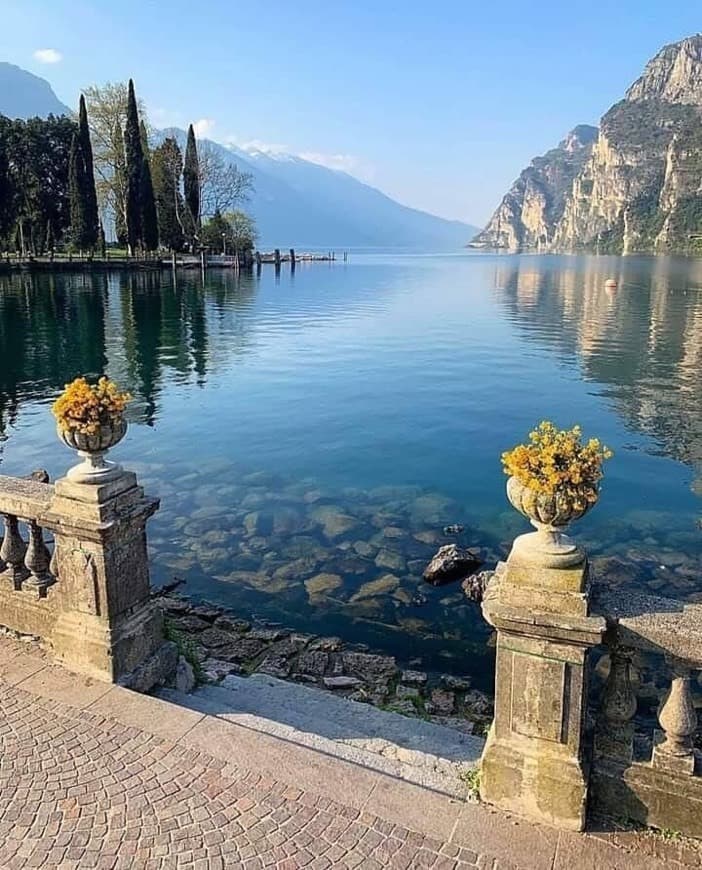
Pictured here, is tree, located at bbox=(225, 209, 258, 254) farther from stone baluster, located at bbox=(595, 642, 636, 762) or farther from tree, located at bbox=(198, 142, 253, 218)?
stone baluster, located at bbox=(595, 642, 636, 762)

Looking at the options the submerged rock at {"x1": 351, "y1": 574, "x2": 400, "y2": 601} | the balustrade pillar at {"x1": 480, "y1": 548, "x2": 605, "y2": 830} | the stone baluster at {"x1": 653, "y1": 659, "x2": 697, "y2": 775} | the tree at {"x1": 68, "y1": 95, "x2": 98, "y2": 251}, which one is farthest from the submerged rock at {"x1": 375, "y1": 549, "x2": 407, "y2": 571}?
the tree at {"x1": 68, "y1": 95, "x2": 98, "y2": 251}

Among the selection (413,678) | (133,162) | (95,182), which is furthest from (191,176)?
(413,678)

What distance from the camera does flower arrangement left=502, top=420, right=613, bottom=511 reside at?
318cm

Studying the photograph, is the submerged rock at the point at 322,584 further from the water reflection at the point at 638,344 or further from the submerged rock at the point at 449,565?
the water reflection at the point at 638,344

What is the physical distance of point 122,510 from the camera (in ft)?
14.8

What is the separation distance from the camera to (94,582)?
4512 millimetres

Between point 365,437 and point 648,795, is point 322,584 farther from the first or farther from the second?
point 365,437

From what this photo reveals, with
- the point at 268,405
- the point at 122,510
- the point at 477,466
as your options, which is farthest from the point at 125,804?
the point at 268,405

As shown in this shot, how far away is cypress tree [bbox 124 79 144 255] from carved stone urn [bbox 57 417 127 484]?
2469 inches

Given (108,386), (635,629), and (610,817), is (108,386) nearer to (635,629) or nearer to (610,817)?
(635,629)

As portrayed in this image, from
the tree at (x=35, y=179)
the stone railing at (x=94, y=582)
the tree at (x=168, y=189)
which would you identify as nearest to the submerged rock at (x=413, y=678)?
the stone railing at (x=94, y=582)

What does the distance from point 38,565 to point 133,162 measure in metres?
62.6

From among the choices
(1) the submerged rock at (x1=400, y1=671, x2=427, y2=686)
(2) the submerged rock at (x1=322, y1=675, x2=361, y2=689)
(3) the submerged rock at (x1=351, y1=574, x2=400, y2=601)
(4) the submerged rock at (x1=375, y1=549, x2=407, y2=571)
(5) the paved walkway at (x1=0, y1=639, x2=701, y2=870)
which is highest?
(5) the paved walkway at (x1=0, y1=639, x2=701, y2=870)

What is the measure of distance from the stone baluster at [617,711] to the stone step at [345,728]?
774mm
